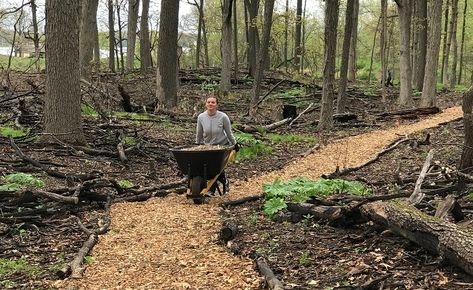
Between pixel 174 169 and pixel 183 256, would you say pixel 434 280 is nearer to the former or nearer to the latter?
pixel 183 256

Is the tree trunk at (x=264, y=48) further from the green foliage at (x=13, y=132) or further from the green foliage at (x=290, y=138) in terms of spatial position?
the green foliage at (x=13, y=132)

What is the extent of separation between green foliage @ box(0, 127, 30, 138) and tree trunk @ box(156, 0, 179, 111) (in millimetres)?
5885

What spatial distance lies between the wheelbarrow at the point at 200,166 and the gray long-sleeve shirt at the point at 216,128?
643 mm

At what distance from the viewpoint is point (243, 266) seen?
4.91m

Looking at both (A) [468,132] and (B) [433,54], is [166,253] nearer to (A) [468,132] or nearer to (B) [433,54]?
(A) [468,132]

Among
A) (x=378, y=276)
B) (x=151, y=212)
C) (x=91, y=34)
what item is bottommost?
(x=151, y=212)

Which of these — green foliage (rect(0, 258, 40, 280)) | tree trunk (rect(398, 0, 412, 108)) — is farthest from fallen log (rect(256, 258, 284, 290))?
tree trunk (rect(398, 0, 412, 108))

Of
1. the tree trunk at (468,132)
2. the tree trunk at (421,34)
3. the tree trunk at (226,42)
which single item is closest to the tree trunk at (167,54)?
the tree trunk at (226,42)

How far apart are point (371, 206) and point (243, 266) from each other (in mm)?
1436

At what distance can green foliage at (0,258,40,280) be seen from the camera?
464 cm

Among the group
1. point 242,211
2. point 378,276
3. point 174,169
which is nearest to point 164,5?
point 174,169

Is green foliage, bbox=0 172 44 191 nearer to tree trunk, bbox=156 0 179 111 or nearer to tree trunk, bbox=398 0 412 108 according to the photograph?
tree trunk, bbox=156 0 179 111

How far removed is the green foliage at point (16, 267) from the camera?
4641mm

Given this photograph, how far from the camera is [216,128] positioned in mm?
8391
